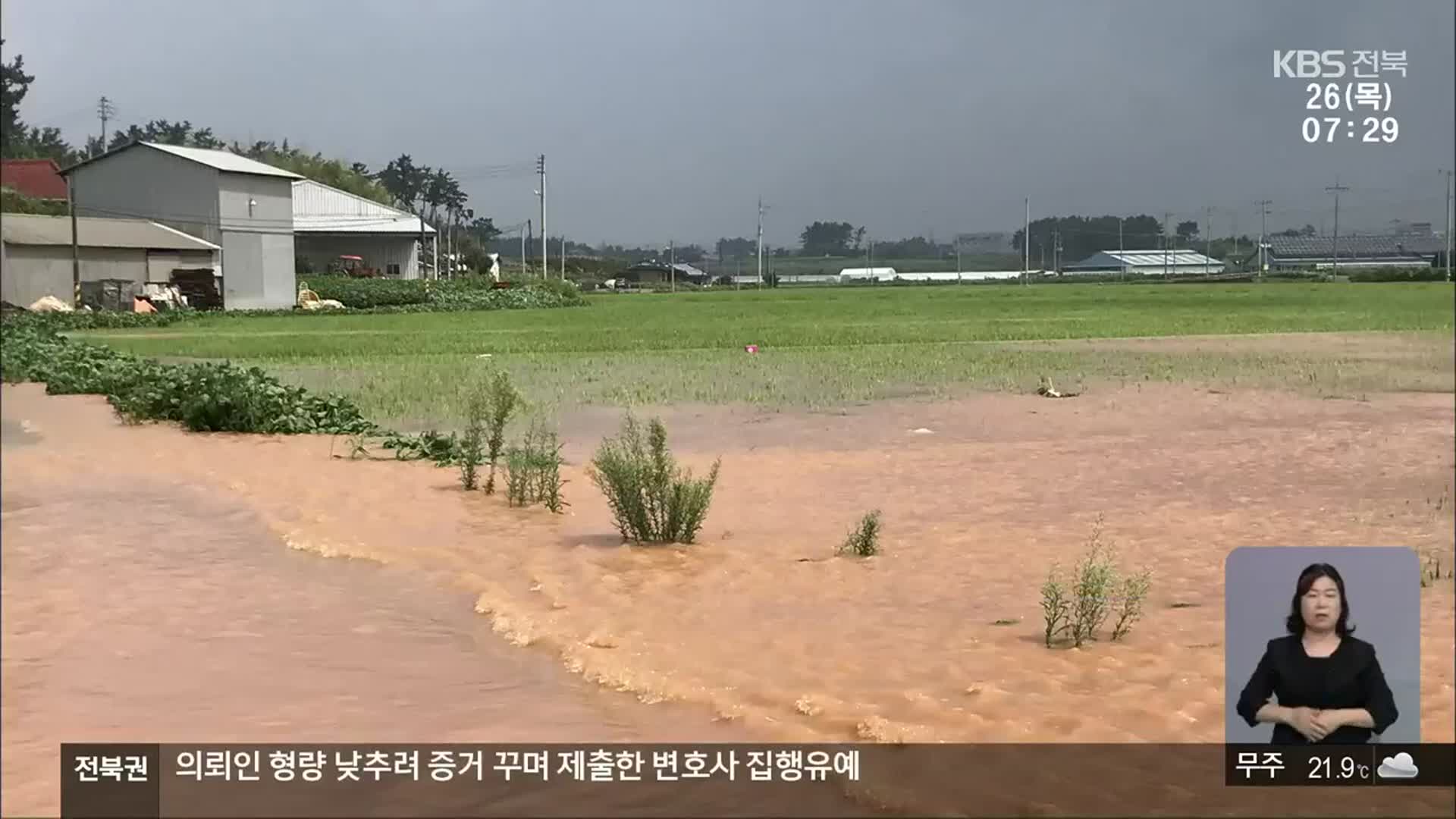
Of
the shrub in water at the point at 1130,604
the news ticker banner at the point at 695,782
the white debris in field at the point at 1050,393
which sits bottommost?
the news ticker banner at the point at 695,782

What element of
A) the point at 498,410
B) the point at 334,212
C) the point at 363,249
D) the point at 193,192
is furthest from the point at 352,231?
the point at 498,410

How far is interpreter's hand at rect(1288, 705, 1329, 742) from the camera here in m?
2.52

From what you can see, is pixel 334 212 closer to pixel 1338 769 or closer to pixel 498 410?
pixel 498 410

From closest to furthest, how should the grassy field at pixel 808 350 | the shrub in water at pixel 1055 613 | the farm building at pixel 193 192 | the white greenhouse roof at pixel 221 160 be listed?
the shrub in water at pixel 1055 613, the farm building at pixel 193 192, the white greenhouse roof at pixel 221 160, the grassy field at pixel 808 350

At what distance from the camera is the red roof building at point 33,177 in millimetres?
3416

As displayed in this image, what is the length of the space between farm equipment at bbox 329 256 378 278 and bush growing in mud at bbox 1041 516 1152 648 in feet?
85.2

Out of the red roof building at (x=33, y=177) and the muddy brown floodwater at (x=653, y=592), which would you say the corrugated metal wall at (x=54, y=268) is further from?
the muddy brown floodwater at (x=653, y=592)

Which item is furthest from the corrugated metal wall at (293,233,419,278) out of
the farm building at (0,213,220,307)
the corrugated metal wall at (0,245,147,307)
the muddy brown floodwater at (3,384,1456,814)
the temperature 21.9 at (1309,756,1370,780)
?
the temperature 21.9 at (1309,756,1370,780)

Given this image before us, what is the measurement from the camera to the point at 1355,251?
34.4 feet

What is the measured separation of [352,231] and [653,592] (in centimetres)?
2069

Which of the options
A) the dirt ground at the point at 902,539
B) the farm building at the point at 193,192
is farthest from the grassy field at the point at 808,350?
the farm building at the point at 193,192

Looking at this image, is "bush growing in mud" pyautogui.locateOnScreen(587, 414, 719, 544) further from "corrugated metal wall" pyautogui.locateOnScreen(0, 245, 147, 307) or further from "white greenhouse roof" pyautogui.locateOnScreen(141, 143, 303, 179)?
"white greenhouse roof" pyautogui.locateOnScreen(141, 143, 303, 179)

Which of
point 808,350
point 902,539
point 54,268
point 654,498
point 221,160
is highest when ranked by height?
point 221,160

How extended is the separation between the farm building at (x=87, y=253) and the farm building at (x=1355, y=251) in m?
4.52
